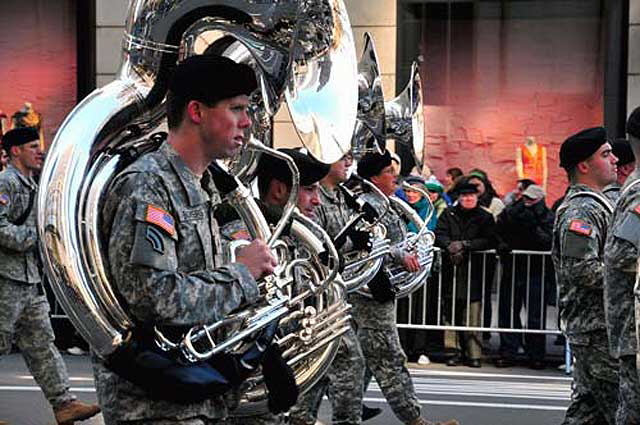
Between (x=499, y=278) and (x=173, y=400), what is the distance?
8458 millimetres

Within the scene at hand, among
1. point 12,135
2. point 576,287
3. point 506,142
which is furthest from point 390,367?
point 506,142

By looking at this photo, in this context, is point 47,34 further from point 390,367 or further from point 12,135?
point 390,367

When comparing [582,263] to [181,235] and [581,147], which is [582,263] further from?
[181,235]

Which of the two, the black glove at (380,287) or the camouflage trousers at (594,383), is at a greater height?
the black glove at (380,287)

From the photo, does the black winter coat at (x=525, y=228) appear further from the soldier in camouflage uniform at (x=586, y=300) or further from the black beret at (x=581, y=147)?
the soldier in camouflage uniform at (x=586, y=300)

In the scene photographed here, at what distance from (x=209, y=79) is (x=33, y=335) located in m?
4.77

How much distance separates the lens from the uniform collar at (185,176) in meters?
4.27

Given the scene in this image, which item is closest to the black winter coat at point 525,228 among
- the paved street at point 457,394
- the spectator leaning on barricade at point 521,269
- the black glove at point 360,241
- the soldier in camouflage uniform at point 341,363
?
the spectator leaning on barricade at point 521,269

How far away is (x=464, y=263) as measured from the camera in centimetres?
1227

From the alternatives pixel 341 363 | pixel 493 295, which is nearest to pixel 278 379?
pixel 341 363

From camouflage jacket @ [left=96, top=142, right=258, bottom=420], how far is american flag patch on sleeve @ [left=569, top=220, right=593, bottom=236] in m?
2.93

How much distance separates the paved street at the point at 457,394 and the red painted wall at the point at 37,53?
15.0ft

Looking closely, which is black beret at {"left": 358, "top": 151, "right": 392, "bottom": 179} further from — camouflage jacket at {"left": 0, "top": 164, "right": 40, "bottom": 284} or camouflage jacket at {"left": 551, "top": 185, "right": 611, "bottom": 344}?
camouflage jacket at {"left": 551, "top": 185, "right": 611, "bottom": 344}

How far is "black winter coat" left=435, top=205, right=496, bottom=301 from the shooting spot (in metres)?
12.2
